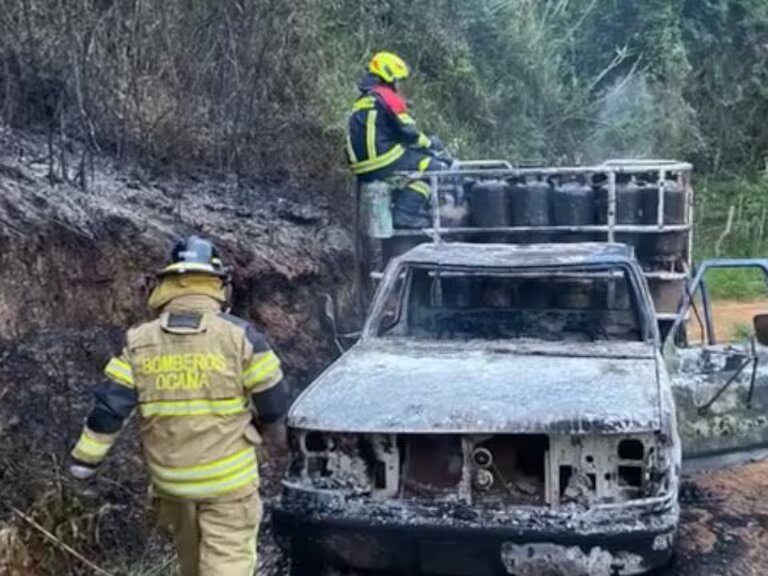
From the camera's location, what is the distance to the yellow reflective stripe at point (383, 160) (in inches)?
365

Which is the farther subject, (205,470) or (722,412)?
(722,412)

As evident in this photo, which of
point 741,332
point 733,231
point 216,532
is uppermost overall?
point 216,532

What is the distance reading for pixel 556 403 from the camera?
5.28 meters

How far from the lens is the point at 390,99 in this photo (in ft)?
30.7

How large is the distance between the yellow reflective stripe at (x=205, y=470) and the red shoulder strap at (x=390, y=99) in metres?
5.04

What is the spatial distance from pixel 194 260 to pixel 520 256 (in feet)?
8.27

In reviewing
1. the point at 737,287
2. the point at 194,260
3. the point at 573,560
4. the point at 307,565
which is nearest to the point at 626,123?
the point at 737,287

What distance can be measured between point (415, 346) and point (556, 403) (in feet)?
4.06

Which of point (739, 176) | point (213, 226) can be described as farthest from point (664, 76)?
point (213, 226)

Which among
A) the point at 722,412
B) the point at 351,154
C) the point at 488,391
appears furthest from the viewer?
the point at 351,154

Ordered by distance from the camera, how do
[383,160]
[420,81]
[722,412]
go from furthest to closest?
[420,81] < [383,160] < [722,412]

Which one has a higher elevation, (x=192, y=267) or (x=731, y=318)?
(x=192, y=267)

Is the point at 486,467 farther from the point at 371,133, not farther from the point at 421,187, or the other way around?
the point at 371,133

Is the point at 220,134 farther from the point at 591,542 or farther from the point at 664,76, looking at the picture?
the point at 664,76
